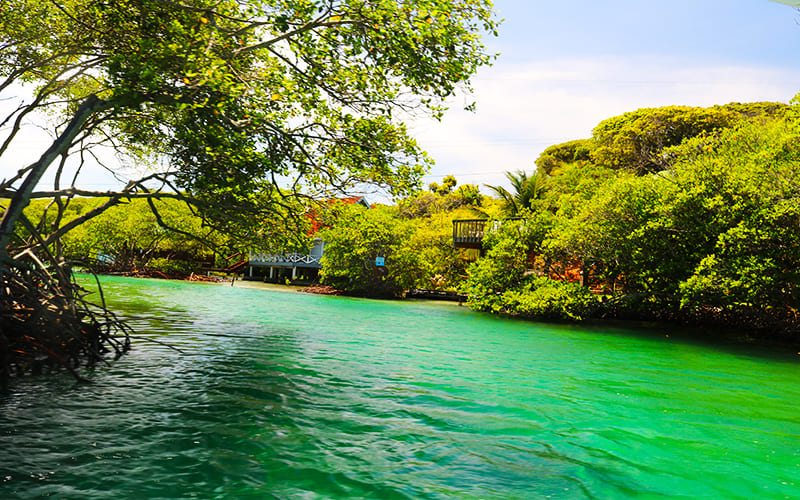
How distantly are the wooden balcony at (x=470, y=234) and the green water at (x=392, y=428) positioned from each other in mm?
16879

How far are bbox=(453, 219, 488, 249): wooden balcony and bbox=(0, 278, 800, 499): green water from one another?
16.9 metres

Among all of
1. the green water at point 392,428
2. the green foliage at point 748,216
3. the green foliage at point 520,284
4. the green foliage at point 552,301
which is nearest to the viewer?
the green water at point 392,428

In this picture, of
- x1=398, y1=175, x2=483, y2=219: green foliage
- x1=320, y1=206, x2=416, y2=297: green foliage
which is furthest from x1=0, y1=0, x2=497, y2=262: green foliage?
x1=398, y1=175, x2=483, y2=219: green foliage

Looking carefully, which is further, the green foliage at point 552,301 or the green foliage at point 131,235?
the green foliage at point 131,235

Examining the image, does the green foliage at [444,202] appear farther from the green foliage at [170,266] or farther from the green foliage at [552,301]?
the green foliage at [552,301]

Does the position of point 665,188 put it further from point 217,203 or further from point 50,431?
point 50,431

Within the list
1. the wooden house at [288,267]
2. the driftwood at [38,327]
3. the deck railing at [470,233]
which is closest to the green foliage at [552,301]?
the deck railing at [470,233]

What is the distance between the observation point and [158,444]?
192 inches

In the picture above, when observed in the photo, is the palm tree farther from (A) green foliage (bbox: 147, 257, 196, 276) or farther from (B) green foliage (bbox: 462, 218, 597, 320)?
(A) green foliage (bbox: 147, 257, 196, 276)

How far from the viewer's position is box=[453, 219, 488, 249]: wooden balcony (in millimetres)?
28156

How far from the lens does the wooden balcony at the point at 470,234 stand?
2816cm

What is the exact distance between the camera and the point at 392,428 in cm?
585

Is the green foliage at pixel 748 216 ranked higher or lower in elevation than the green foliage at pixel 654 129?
lower

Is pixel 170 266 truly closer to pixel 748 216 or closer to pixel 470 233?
pixel 470 233
